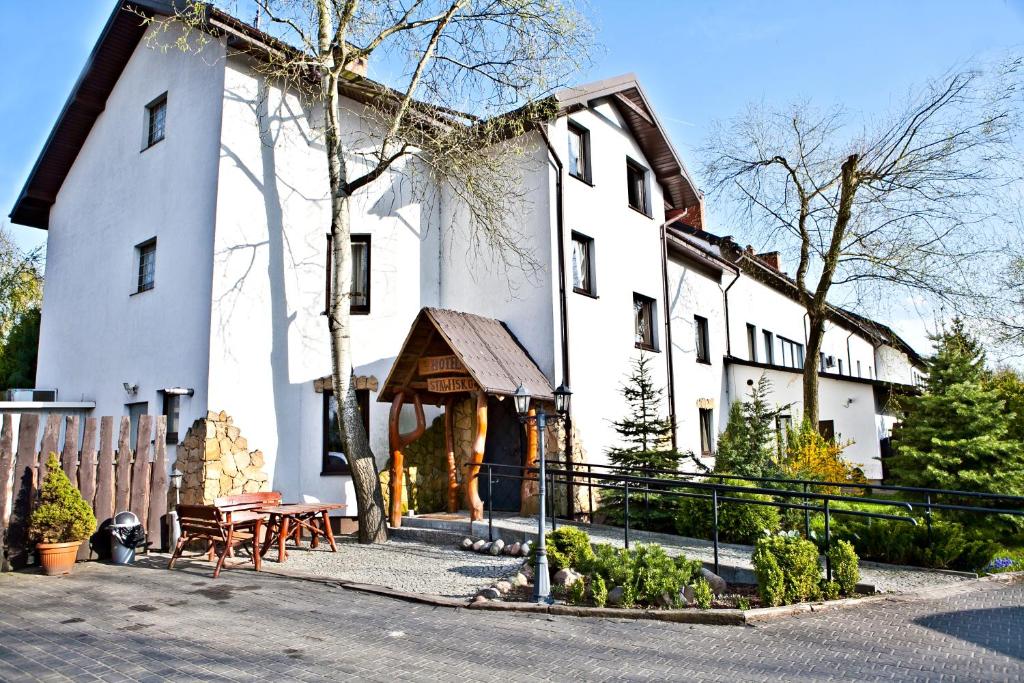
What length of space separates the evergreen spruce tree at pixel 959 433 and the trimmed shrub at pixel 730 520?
3484 mm

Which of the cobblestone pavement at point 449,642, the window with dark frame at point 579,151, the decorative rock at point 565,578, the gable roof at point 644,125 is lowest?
the cobblestone pavement at point 449,642

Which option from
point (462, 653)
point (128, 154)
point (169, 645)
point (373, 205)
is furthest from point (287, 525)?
point (128, 154)

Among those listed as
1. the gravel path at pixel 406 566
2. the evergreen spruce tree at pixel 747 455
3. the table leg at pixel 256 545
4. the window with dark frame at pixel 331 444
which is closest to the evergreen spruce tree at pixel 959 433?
the evergreen spruce tree at pixel 747 455

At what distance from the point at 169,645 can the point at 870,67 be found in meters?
9.55

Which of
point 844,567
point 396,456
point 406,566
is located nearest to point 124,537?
point 406,566

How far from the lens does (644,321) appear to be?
1691cm

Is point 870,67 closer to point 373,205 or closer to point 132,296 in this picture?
point 373,205

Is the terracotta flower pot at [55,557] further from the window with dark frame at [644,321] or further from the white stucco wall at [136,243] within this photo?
the window with dark frame at [644,321]

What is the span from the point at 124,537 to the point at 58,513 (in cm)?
104

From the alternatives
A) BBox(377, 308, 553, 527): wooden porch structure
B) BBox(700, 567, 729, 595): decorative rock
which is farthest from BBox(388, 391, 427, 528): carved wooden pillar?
BBox(700, 567, 729, 595): decorative rock

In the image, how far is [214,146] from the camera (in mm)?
12547

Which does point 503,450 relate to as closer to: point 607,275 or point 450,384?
point 450,384

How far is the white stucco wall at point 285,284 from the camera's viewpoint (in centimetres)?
1226

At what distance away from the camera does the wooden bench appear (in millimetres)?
8992
